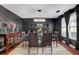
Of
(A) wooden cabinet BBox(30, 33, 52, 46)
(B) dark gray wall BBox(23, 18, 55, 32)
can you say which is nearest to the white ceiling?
(B) dark gray wall BBox(23, 18, 55, 32)

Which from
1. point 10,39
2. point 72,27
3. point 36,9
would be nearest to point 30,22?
point 36,9

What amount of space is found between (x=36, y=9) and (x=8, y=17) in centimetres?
75

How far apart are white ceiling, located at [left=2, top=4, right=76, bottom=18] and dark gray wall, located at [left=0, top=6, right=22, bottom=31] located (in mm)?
93

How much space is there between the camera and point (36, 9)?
285 centimetres

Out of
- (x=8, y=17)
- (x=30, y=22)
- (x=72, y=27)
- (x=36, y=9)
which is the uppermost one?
(x=36, y=9)

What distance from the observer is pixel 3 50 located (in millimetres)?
2760

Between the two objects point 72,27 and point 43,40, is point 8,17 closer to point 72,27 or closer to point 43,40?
point 43,40

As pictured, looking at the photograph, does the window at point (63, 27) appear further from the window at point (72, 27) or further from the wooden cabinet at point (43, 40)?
the wooden cabinet at point (43, 40)

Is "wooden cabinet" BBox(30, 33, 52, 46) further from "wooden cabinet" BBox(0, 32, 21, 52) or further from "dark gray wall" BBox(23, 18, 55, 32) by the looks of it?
"wooden cabinet" BBox(0, 32, 21, 52)

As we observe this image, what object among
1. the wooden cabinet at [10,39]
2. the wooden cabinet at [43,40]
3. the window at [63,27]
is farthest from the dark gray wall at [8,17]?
the window at [63,27]

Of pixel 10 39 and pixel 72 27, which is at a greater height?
pixel 72 27

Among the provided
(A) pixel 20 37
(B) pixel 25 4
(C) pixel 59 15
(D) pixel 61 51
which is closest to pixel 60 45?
(D) pixel 61 51

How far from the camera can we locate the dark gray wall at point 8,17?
9.22ft
